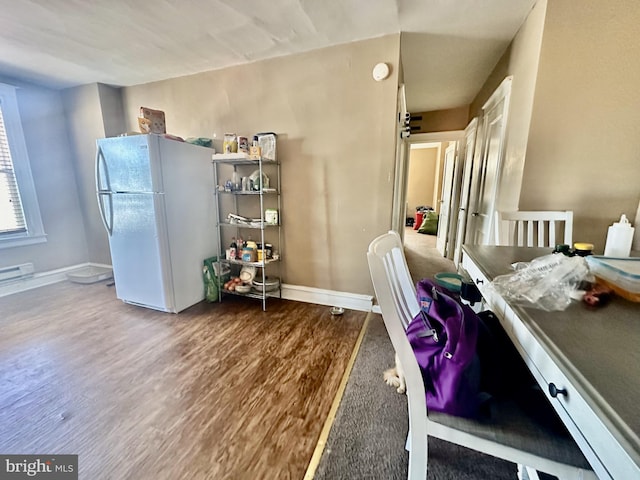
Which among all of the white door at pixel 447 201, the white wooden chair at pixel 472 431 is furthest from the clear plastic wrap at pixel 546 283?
the white door at pixel 447 201

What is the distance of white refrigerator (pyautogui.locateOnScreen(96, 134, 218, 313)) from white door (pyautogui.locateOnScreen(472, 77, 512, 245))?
2.71 meters

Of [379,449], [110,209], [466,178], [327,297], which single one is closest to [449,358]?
[379,449]

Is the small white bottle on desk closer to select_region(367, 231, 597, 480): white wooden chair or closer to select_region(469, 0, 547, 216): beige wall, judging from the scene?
select_region(469, 0, 547, 216): beige wall

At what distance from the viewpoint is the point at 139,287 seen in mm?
2404

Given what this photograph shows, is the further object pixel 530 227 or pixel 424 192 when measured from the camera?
pixel 424 192

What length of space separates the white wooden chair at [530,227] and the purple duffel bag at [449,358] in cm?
110

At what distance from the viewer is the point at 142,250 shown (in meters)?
2.30

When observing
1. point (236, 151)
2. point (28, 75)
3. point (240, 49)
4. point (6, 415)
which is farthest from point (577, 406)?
point (28, 75)

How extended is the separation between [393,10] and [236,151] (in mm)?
1640

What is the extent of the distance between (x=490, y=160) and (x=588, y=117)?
3.00ft

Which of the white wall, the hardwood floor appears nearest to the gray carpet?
the hardwood floor

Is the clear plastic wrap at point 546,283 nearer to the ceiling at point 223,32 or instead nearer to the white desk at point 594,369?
the white desk at point 594,369

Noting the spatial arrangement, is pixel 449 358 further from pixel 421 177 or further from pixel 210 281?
pixel 421 177

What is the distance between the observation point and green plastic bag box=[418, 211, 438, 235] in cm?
625
